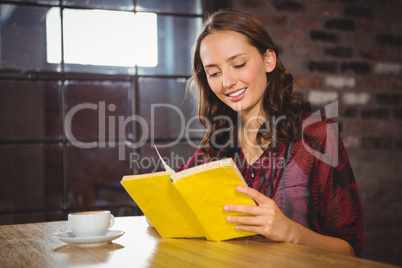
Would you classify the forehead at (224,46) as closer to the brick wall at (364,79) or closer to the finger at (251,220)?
the finger at (251,220)

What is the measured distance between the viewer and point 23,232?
4.29 feet

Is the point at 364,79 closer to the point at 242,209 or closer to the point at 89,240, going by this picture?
the point at 242,209

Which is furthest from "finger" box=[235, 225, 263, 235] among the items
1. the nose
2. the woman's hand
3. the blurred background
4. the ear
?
the blurred background

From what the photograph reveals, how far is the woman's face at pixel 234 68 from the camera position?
1.52 m

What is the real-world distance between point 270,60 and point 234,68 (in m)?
0.21

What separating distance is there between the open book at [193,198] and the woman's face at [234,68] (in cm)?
56

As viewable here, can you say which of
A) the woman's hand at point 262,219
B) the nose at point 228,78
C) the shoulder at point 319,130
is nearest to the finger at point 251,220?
the woman's hand at point 262,219

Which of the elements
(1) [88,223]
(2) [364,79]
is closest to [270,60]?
(1) [88,223]

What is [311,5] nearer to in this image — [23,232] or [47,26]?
[47,26]

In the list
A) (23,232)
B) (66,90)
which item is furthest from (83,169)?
(23,232)

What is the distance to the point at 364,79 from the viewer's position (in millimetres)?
2732

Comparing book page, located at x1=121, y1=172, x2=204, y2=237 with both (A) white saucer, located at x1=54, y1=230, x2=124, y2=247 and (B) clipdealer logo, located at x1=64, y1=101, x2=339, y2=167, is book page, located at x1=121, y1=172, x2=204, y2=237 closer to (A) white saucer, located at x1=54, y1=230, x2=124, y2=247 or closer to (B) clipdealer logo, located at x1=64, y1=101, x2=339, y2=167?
(A) white saucer, located at x1=54, y1=230, x2=124, y2=247

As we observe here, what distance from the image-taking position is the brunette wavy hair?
1.56 meters

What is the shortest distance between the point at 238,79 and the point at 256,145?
0.28 m
